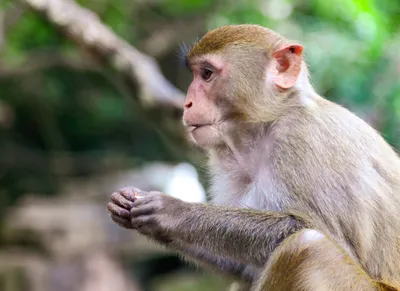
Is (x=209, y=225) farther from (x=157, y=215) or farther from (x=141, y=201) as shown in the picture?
(x=141, y=201)

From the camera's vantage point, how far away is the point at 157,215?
4.60 m

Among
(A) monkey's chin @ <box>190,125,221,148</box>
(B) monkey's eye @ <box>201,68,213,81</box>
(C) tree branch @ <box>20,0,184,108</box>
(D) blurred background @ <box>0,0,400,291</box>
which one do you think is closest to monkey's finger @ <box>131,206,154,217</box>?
(A) monkey's chin @ <box>190,125,221,148</box>

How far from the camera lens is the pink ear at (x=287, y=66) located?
485 cm

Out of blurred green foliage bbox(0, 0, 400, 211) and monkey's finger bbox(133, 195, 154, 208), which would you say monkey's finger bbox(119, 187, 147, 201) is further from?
blurred green foliage bbox(0, 0, 400, 211)

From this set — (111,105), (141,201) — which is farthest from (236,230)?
(111,105)

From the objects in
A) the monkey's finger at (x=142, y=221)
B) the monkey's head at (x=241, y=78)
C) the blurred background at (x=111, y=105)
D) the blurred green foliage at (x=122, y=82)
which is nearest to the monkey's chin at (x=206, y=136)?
the monkey's head at (x=241, y=78)

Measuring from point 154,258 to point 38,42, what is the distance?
188 inches

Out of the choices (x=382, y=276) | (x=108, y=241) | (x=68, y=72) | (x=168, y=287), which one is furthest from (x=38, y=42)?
(x=382, y=276)

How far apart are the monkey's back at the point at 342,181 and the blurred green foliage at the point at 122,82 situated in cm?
261

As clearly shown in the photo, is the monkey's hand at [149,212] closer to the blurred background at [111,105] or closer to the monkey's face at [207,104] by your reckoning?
the monkey's face at [207,104]

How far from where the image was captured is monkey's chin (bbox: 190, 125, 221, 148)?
474cm

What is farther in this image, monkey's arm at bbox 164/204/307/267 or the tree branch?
the tree branch

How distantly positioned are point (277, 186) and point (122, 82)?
3.61 metres

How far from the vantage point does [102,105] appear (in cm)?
1462
